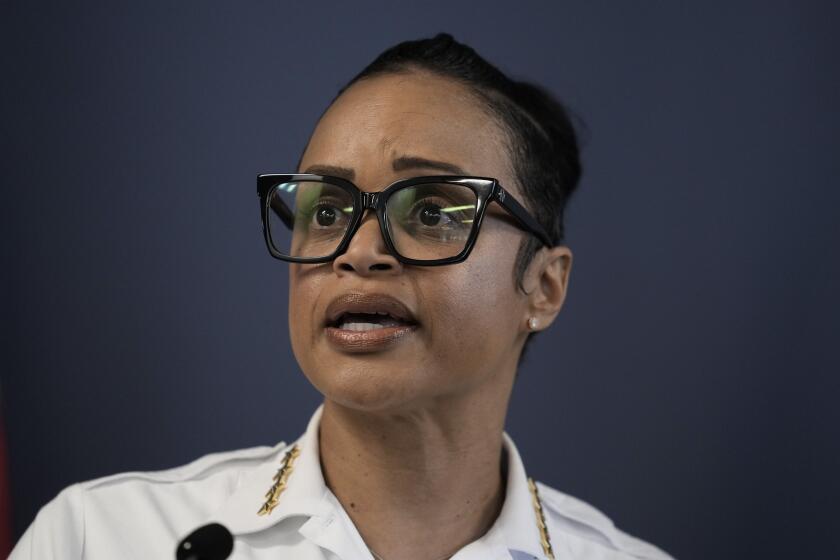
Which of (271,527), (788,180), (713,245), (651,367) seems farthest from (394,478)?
(788,180)

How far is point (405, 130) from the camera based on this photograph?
1.44 meters

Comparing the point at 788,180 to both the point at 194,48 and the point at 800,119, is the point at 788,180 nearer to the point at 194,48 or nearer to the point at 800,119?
the point at 800,119

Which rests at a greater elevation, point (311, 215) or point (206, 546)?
point (311, 215)

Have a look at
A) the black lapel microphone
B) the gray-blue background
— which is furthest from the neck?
the gray-blue background

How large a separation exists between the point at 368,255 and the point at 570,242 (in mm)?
986

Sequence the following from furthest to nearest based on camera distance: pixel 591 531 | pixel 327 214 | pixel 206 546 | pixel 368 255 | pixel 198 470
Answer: pixel 591 531, pixel 198 470, pixel 327 214, pixel 368 255, pixel 206 546

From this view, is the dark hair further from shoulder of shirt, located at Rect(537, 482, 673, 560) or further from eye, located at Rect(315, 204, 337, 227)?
shoulder of shirt, located at Rect(537, 482, 673, 560)

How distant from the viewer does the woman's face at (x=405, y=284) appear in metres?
1.35

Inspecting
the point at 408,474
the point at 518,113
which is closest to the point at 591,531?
the point at 408,474

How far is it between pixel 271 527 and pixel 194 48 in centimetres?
113

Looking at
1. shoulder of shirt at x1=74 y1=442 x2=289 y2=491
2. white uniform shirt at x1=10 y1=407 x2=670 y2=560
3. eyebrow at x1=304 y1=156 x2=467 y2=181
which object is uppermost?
eyebrow at x1=304 y1=156 x2=467 y2=181

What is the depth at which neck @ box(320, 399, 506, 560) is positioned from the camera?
57.6 inches

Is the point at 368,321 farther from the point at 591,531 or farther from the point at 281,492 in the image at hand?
the point at 591,531

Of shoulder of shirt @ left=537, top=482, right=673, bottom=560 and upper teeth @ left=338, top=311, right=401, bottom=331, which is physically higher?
upper teeth @ left=338, top=311, right=401, bottom=331
